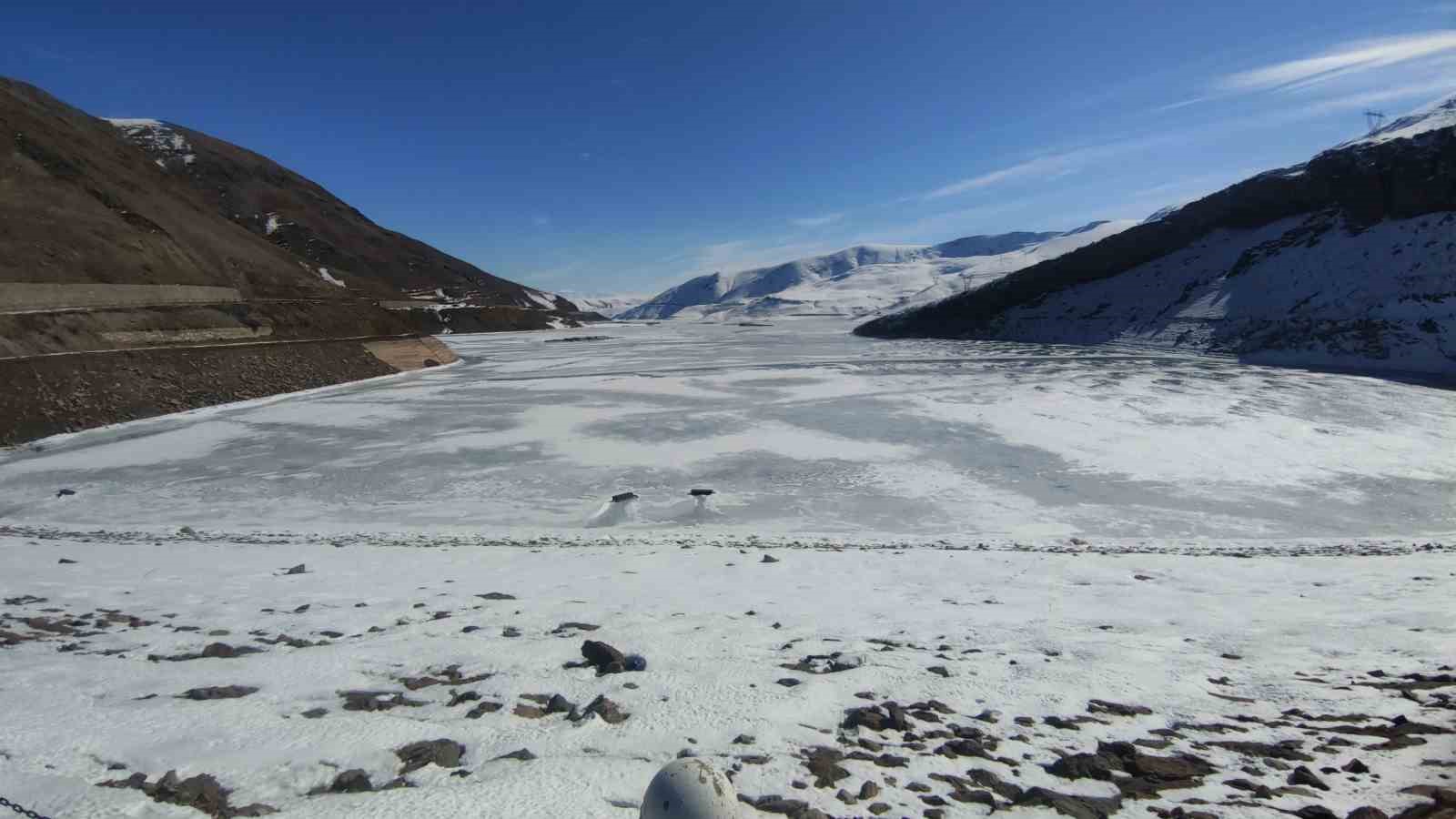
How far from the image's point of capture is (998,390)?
30047mm

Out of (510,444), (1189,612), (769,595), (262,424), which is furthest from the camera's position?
(262,424)

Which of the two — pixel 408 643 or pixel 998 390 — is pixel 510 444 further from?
pixel 998 390

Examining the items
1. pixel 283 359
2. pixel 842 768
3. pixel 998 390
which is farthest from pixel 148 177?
pixel 842 768

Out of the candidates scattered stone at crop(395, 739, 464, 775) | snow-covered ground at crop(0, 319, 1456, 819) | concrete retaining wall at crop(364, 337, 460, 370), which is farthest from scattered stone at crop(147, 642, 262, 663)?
concrete retaining wall at crop(364, 337, 460, 370)

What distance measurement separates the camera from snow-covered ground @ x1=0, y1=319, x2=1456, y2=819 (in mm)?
5207

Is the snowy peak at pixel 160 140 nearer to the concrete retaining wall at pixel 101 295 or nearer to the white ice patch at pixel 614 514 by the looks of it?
the concrete retaining wall at pixel 101 295

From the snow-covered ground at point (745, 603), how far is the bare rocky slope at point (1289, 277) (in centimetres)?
1976

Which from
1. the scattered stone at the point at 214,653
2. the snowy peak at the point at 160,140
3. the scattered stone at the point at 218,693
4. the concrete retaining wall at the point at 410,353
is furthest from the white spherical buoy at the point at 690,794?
the snowy peak at the point at 160,140

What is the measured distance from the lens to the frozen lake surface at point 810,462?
13969mm

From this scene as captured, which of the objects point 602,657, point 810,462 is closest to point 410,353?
point 810,462

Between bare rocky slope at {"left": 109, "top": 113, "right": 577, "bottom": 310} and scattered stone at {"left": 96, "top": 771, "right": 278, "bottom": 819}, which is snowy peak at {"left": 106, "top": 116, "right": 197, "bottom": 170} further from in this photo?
scattered stone at {"left": 96, "top": 771, "right": 278, "bottom": 819}

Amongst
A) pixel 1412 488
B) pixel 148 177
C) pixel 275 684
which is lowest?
pixel 1412 488

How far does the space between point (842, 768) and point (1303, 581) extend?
8478 mm

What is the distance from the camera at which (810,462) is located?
59.5ft
